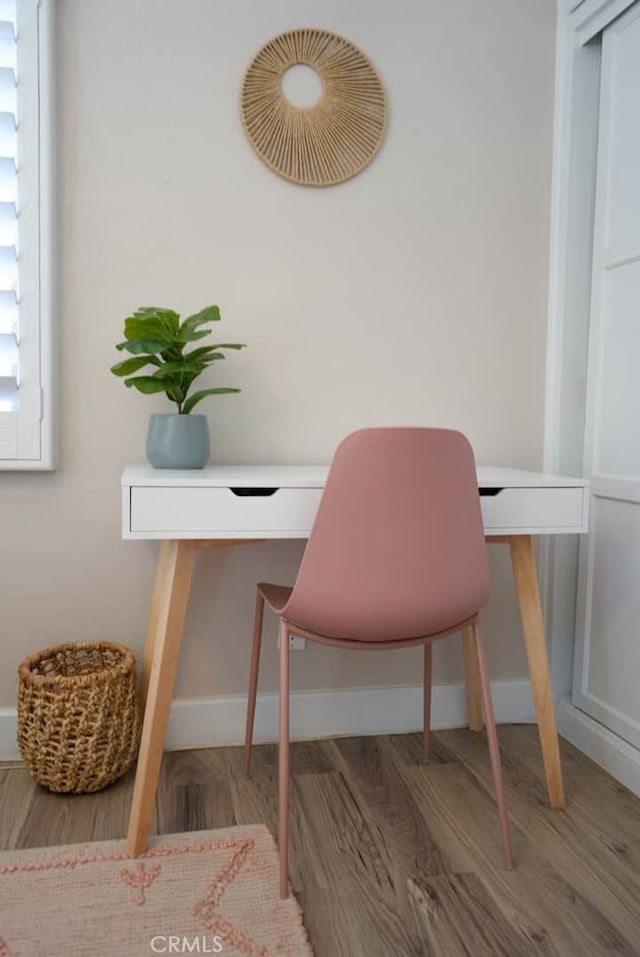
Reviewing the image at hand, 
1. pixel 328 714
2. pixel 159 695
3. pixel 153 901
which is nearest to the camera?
pixel 153 901

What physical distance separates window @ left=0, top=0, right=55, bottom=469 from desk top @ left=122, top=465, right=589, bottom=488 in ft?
0.95

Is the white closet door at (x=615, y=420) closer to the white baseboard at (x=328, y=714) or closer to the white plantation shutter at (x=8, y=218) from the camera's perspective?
the white baseboard at (x=328, y=714)

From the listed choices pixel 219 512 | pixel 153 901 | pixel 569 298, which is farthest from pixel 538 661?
pixel 569 298

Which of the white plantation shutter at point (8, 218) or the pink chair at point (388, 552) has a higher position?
the white plantation shutter at point (8, 218)

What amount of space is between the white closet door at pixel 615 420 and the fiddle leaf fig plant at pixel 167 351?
1.01 meters

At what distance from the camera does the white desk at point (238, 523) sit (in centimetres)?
151

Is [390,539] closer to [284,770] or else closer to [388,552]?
[388,552]

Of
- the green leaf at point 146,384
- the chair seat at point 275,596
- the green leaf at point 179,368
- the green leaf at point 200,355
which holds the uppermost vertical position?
the green leaf at point 200,355

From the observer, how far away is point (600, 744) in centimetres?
199

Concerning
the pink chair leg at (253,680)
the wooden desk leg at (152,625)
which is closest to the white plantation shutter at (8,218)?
the wooden desk leg at (152,625)

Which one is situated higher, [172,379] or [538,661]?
[172,379]

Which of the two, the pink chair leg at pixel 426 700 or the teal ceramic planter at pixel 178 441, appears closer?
the teal ceramic planter at pixel 178 441

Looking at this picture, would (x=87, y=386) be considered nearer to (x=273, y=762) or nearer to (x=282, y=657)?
(x=282, y=657)

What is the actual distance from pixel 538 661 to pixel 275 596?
0.62 m
